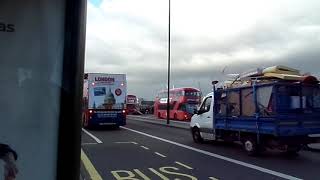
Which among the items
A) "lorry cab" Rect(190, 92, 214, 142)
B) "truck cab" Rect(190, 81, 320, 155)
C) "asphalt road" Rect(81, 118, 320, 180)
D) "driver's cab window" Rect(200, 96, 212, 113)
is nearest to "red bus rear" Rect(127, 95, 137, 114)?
"lorry cab" Rect(190, 92, 214, 142)

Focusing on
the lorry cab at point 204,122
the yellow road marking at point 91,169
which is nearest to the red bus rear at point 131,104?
the lorry cab at point 204,122

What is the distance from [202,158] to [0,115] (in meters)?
12.0

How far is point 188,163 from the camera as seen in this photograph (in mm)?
13609

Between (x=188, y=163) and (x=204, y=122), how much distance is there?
6255 mm

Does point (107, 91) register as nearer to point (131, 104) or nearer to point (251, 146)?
point (251, 146)

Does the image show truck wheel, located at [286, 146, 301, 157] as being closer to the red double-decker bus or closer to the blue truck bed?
the blue truck bed

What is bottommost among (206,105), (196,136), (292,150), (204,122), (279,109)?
(292,150)

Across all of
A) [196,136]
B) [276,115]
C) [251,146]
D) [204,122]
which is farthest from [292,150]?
[196,136]

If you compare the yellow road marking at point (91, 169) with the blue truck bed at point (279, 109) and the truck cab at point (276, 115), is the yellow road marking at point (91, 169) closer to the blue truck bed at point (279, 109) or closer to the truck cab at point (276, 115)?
the truck cab at point (276, 115)

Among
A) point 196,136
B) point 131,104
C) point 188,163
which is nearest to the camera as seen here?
point 188,163

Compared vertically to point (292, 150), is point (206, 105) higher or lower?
higher

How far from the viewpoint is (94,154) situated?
15.8 meters

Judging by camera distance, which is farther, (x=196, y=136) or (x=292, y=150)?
(x=196, y=136)

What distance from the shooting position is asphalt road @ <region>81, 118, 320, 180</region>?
11.5 meters
